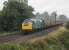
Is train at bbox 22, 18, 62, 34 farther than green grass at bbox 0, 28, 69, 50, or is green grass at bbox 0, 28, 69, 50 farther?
train at bbox 22, 18, 62, 34

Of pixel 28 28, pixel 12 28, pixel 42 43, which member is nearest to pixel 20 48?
pixel 42 43

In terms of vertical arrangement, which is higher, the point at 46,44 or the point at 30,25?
the point at 30,25

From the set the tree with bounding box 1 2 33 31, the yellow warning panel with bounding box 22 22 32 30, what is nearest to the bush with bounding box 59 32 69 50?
the yellow warning panel with bounding box 22 22 32 30

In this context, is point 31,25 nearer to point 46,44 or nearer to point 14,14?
point 14,14

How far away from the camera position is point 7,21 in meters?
32.8

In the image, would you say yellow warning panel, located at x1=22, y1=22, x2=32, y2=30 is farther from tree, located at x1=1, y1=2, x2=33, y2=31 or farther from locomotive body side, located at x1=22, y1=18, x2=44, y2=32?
tree, located at x1=1, y1=2, x2=33, y2=31

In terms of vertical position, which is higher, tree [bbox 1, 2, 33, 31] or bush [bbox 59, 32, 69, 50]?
tree [bbox 1, 2, 33, 31]

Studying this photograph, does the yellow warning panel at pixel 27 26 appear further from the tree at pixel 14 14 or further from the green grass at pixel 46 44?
the tree at pixel 14 14

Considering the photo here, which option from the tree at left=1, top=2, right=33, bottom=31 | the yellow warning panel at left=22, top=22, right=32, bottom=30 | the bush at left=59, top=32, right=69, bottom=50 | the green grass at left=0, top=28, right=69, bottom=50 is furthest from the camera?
the tree at left=1, top=2, right=33, bottom=31

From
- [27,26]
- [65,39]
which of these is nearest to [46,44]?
[65,39]

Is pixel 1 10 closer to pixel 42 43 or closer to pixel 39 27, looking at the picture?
pixel 39 27

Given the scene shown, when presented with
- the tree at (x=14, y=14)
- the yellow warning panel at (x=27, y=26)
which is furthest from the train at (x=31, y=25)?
the tree at (x=14, y=14)

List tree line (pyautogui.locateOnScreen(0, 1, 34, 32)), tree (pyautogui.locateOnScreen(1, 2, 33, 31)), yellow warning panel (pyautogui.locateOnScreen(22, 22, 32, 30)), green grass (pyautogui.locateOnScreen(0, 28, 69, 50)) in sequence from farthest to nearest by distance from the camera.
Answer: tree (pyautogui.locateOnScreen(1, 2, 33, 31)) < tree line (pyautogui.locateOnScreen(0, 1, 34, 32)) < yellow warning panel (pyautogui.locateOnScreen(22, 22, 32, 30)) < green grass (pyautogui.locateOnScreen(0, 28, 69, 50))

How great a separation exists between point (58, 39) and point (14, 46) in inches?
244
